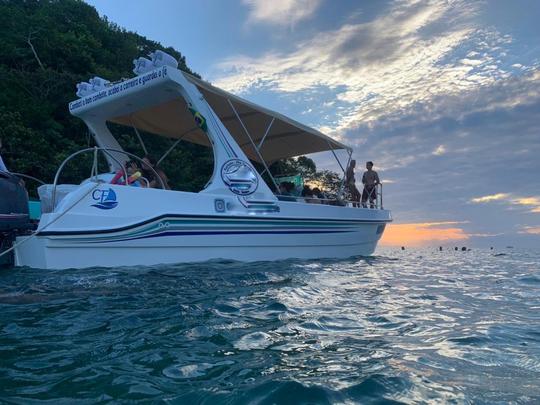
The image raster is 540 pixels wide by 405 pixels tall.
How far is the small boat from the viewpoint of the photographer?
596cm

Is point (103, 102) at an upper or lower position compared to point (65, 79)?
lower

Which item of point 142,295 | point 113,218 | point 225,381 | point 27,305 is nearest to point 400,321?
point 225,381

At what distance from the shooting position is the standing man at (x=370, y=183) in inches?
461

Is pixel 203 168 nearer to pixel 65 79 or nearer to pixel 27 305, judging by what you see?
pixel 65 79

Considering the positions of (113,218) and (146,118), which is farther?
(146,118)

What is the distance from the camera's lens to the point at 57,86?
64.0 ft

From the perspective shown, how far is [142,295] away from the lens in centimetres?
420

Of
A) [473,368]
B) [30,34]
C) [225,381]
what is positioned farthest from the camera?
Answer: [30,34]

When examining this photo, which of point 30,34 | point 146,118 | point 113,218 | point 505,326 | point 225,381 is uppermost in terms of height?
point 30,34

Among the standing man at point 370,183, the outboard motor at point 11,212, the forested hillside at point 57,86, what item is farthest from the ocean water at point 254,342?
the forested hillside at point 57,86

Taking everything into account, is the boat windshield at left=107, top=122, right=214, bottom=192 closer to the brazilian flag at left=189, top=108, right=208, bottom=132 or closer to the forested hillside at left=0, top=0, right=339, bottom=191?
the forested hillside at left=0, top=0, right=339, bottom=191

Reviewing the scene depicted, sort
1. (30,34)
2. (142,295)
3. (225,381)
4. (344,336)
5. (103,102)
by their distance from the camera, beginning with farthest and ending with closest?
1. (30,34)
2. (103,102)
3. (142,295)
4. (344,336)
5. (225,381)

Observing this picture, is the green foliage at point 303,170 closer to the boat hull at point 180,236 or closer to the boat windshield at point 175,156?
the boat windshield at point 175,156

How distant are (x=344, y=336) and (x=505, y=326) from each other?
1503mm
